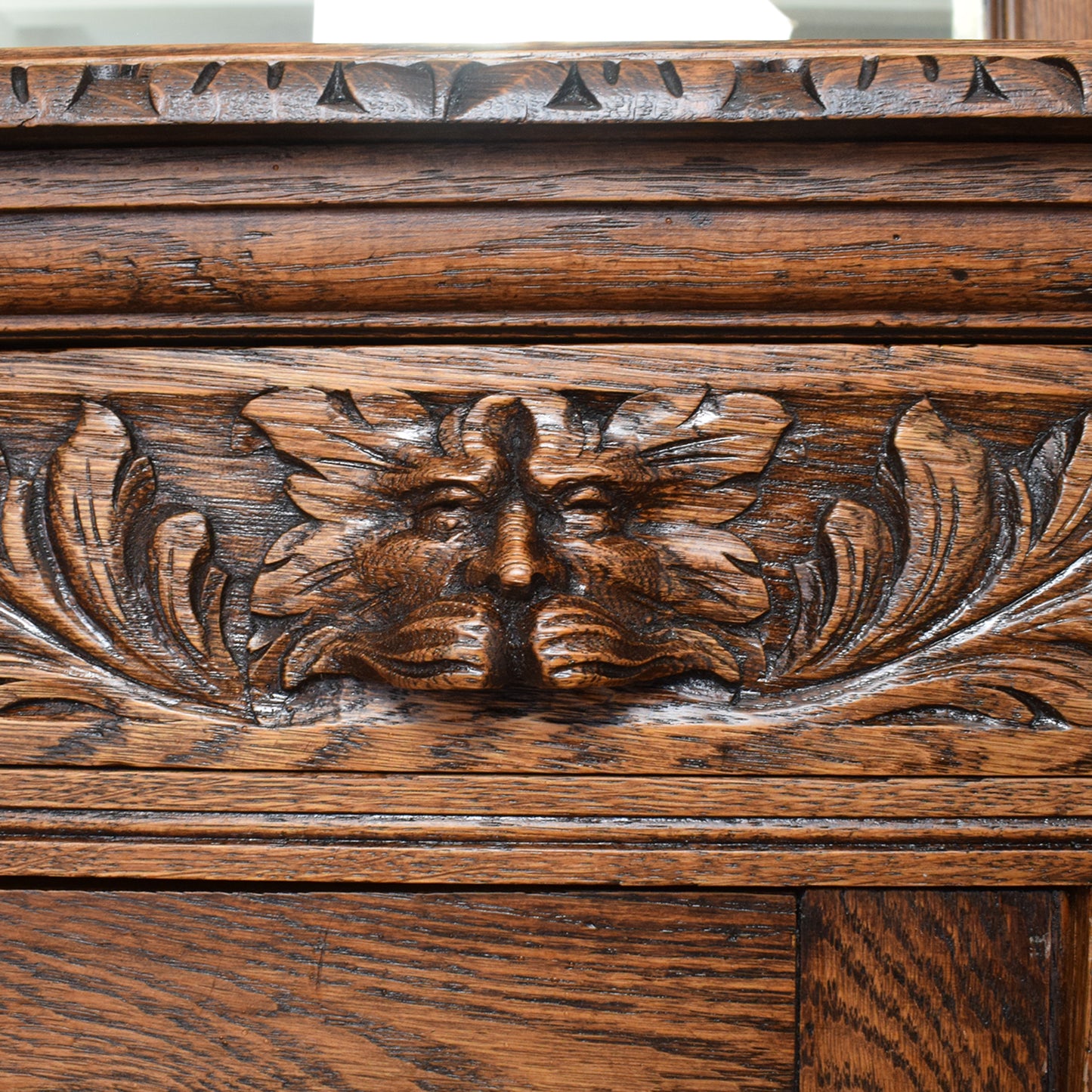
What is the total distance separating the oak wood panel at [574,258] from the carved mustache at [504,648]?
0.11 m

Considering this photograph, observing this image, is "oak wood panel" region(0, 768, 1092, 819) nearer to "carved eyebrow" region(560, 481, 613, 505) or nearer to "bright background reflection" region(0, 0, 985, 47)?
"carved eyebrow" region(560, 481, 613, 505)

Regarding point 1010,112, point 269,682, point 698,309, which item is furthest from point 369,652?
point 1010,112

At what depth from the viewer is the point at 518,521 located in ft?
1.06

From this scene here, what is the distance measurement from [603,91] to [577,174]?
0.09 ft

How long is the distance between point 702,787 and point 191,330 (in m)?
Result: 0.25

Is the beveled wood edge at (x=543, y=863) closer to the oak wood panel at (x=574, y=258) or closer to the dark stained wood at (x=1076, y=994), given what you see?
the dark stained wood at (x=1076, y=994)

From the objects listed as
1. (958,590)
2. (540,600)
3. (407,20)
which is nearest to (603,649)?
(540,600)

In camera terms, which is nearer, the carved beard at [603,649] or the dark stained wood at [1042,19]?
the carved beard at [603,649]

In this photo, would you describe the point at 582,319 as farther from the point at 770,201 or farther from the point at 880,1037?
the point at 880,1037

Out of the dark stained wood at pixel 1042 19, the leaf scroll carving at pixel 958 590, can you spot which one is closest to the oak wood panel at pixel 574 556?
the leaf scroll carving at pixel 958 590

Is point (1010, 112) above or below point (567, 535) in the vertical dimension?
above

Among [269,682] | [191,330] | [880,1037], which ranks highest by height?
[191,330]

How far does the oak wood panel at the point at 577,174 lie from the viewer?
1.03 feet

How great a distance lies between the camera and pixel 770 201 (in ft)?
1.03
